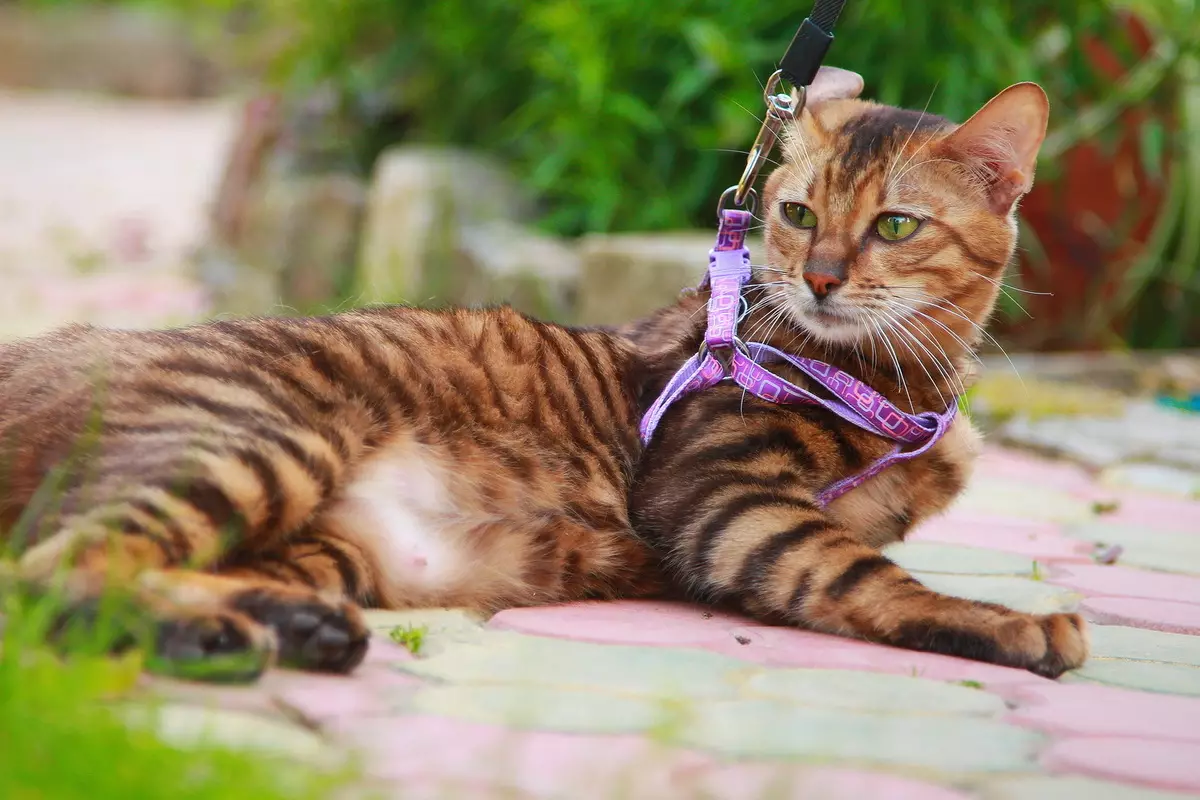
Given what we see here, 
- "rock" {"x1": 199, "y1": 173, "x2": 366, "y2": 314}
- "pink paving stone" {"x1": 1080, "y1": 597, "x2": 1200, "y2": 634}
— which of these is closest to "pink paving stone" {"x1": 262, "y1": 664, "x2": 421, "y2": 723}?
"pink paving stone" {"x1": 1080, "y1": 597, "x2": 1200, "y2": 634}

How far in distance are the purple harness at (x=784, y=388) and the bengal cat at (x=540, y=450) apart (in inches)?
1.4

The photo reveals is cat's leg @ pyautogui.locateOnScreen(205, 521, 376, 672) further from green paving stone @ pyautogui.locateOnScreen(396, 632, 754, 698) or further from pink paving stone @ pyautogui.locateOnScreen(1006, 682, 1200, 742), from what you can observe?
pink paving stone @ pyautogui.locateOnScreen(1006, 682, 1200, 742)

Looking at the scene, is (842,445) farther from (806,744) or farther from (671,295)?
(671,295)

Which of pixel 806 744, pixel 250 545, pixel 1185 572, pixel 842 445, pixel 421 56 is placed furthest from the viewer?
pixel 421 56

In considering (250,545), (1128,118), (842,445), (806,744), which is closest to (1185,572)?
(842,445)

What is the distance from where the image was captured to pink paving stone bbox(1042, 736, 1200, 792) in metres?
1.69

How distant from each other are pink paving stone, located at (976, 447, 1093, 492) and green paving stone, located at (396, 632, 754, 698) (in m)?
2.46

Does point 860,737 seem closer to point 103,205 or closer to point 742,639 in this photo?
point 742,639

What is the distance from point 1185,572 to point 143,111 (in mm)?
13076

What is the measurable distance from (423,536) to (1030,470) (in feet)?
9.30

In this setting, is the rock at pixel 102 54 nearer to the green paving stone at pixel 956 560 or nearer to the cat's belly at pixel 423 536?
the green paving stone at pixel 956 560

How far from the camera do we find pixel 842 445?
8.52ft

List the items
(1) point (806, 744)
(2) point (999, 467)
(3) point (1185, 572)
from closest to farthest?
1. (1) point (806, 744)
2. (3) point (1185, 572)
3. (2) point (999, 467)

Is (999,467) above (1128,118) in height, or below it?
→ below
